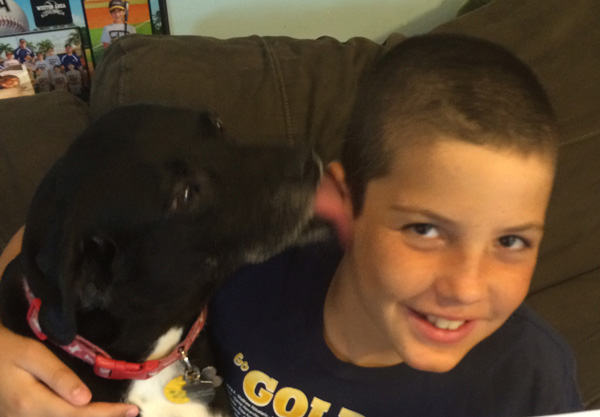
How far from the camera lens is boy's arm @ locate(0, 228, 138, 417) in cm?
93

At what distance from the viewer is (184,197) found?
95 cm

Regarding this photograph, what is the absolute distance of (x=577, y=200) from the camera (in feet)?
4.74

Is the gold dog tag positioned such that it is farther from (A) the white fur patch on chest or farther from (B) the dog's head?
(B) the dog's head

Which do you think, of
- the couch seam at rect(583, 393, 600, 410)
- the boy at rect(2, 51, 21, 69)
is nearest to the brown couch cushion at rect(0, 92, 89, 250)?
the boy at rect(2, 51, 21, 69)

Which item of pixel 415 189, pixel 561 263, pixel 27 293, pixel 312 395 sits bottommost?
pixel 561 263

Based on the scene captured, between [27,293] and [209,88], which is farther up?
[209,88]

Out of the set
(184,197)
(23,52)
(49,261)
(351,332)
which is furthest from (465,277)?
(23,52)

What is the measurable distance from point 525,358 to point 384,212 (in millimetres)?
374

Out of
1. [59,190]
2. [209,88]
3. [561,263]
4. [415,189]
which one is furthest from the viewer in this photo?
[561,263]

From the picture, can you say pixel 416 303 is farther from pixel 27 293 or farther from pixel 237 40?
pixel 237 40

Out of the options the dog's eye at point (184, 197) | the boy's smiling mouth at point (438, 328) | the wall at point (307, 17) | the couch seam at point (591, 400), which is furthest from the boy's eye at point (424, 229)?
the wall at point (307, 17)

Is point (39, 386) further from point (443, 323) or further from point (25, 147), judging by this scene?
→ point (443, 323)

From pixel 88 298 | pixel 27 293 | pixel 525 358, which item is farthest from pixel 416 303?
pixel 27 293

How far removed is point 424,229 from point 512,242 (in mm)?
120
